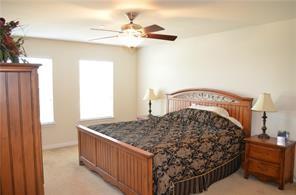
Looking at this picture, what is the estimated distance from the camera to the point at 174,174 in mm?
3012

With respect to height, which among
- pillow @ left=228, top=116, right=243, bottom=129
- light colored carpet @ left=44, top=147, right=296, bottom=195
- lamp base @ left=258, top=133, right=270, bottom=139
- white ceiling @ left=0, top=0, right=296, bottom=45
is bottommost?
light colored carpet @ left=44, top=147, right=296, bottom=195

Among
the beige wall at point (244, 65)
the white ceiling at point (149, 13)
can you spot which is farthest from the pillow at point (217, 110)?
the white ceiling at point (149, 13)

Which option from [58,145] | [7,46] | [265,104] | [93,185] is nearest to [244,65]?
[265,104]

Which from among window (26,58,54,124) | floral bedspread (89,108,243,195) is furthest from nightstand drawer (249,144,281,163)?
window (26,58,54,124)

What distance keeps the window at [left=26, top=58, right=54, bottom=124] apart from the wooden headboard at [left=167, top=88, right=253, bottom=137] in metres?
2.71

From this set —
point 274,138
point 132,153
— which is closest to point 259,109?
point 274,138

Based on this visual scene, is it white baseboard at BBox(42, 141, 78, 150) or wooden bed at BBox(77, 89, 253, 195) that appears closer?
wooden bed at BBox(77, 89, 253, 195)

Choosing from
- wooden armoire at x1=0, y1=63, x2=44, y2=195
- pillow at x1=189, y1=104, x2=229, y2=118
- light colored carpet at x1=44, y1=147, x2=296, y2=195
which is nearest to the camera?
wooden armoire at x1=0, y1=63, x2=44, y2=195

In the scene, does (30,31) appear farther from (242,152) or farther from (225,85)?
(242,152)

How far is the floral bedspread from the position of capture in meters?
2.97

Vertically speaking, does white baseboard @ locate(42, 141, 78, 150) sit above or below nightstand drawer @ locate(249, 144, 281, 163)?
below

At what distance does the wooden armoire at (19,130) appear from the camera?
68.3 inches

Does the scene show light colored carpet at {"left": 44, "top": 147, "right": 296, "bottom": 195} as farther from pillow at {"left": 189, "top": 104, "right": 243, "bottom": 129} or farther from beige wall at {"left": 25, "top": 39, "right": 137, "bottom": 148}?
beige wall at {"left": 25, "top": 39, "right": 137, "bottom": 148}

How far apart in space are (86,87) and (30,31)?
6.54ft
